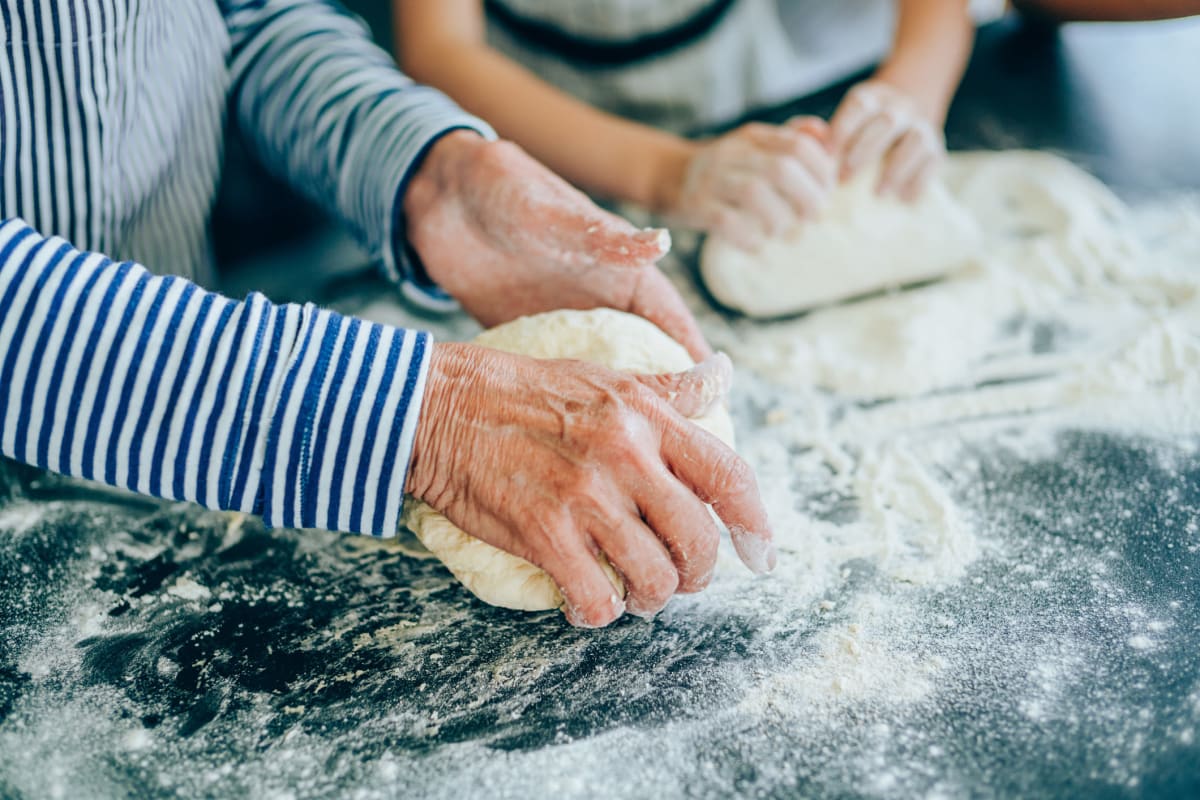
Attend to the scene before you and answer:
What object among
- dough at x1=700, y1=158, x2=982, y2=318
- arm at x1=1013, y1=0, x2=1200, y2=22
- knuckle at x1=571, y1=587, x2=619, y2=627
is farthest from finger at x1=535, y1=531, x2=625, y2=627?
arm at x1=1013, y1=0, x2=1200, y2=22

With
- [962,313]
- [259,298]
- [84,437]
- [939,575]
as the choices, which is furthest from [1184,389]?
[84,437]

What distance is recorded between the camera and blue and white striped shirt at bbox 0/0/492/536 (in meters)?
0.77

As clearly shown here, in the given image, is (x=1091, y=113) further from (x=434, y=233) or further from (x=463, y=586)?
(x=463, y=586)

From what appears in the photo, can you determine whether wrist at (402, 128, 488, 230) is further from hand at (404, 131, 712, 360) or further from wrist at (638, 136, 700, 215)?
wrist at (638, 136, 700, 215)

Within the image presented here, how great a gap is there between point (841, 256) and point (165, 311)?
0.86m

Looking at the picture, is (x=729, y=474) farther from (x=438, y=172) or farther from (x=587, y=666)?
(x=438, y=172)

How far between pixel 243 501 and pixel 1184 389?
3.35 ft

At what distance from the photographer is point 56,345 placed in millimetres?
762

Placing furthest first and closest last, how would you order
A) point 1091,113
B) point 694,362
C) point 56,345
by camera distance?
point 1091,113
point 694,362
point 56,345

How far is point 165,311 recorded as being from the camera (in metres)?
0.78

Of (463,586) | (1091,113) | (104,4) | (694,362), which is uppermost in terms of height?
(104,4)

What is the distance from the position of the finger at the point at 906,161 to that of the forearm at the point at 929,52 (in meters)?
0.16

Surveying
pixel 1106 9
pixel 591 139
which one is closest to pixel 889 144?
pixel 591 139

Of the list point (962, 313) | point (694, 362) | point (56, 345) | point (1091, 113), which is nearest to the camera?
point (56, 345)
